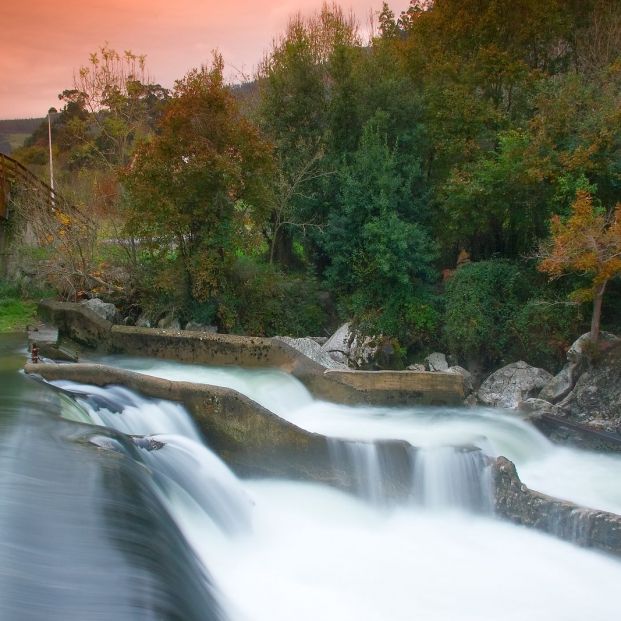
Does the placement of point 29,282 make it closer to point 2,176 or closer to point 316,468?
point 2,176

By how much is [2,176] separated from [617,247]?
1644 centimetres

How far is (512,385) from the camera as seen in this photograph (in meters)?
14.6

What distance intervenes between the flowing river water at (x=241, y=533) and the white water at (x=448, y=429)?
6 centimetres

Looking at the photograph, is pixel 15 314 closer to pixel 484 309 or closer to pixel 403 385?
pixel 403 385

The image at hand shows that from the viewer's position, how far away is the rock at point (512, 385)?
1435cm

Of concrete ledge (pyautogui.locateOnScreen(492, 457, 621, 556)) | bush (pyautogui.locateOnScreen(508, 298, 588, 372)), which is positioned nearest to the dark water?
concrete ledge (pyautogui.locateOnScreen(492, 457, 621, 556))

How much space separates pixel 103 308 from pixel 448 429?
9.13 meters

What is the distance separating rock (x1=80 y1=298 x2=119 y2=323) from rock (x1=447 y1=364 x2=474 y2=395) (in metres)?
8.23

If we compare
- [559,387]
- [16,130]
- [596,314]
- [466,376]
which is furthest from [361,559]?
[16,130]

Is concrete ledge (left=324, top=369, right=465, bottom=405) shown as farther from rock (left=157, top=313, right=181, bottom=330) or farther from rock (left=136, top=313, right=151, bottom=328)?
rock (left=136, top=313, right=151, bottom=328)

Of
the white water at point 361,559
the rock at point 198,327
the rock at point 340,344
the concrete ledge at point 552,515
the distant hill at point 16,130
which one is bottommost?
the white water at point 361,559

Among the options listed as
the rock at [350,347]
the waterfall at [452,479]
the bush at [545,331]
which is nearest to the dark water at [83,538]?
the waterfall at [452,479]

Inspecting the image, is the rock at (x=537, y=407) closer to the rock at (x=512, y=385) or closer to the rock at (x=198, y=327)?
the rock at (x=512, y=385)

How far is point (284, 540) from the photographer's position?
863 cm
